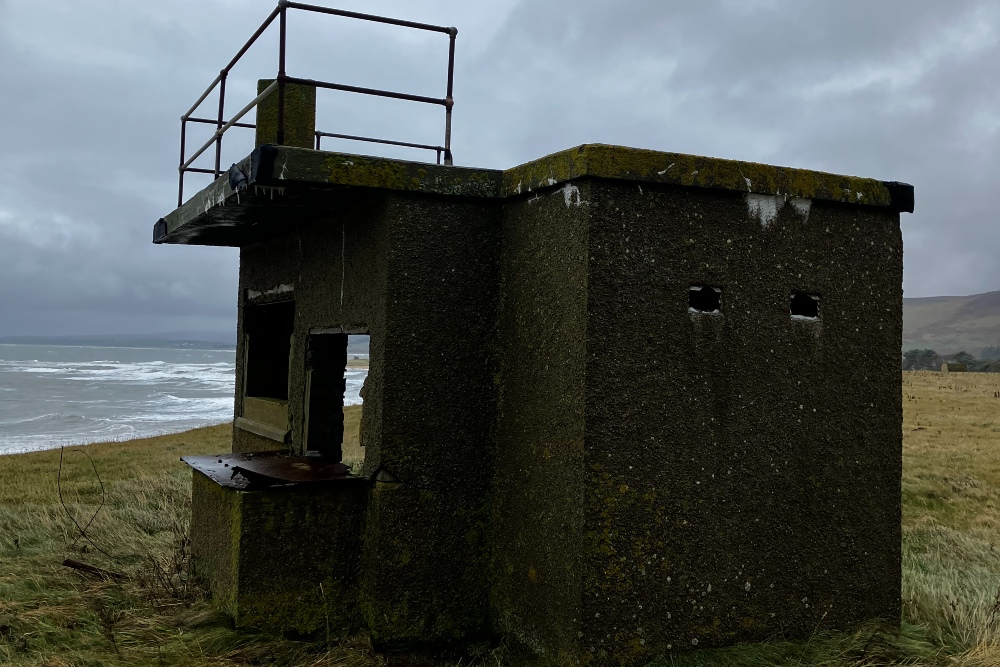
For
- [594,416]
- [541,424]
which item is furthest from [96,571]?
[594,416]

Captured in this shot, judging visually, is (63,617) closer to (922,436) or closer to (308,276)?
(308,276)

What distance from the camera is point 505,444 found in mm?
4148

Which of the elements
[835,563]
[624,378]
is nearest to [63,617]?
[624,378]

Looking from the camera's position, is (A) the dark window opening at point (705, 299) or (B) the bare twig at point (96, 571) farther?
(B) the bare twig at point (96, 571)

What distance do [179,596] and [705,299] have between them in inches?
133

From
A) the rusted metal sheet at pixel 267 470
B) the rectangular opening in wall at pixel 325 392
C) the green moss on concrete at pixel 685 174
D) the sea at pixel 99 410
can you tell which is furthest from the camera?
the sea at pixel 99 410

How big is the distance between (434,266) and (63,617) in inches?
110

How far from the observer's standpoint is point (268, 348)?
656cm

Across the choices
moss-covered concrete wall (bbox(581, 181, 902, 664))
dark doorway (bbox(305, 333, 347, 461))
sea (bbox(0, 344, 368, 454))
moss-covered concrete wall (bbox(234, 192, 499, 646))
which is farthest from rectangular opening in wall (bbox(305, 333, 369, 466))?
sea (bbox(0, 344, 368, 454))

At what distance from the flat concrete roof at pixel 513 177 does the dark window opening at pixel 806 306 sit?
488 millimetres

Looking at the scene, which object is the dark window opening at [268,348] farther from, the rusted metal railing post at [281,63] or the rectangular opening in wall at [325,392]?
the rusted metal railing post at [281,63]

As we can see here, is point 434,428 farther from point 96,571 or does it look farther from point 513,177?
point 96,571

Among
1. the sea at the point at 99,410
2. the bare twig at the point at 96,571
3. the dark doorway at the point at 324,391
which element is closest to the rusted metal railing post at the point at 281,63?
the dark doorway at the point at 324,391

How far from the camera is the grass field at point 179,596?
383cm
